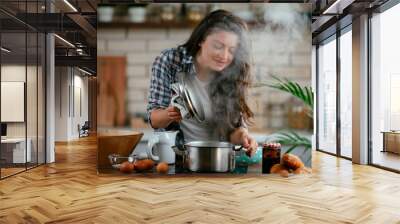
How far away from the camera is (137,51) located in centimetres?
536

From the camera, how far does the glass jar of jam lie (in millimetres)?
5344

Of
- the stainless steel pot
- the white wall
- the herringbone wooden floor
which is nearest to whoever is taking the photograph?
the herringbone wooden floor

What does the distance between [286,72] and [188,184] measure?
1.95 m

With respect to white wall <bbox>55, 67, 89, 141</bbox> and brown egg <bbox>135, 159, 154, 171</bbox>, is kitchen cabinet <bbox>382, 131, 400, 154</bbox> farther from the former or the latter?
white wall <bbox>55, 67, 89, 141</bbox>

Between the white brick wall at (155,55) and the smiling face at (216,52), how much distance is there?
33 cm

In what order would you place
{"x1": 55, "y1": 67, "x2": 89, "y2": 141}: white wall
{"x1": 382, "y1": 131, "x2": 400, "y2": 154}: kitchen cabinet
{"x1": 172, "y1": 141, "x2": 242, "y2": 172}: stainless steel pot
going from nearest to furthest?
{"x1": 172, "y1": 141, "x2": 242, "y2": 172}: stainless steel pot, {"x1": 382, "y1": 131, "x2": 400, "y2": 154}: kitchen cabinet, {"x1": 55, "y1": 67, "x2": 89, "y2": 141}: white wall

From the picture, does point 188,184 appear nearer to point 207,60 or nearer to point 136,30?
point 207,60

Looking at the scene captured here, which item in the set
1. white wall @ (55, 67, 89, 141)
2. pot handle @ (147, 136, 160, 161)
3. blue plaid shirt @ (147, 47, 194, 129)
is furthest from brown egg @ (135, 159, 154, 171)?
white wall @ (55, 67, 89, 141)

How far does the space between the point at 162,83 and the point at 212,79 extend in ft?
2.09

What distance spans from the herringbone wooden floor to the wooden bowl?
270 mm

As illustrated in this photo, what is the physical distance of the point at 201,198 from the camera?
3.96 meters

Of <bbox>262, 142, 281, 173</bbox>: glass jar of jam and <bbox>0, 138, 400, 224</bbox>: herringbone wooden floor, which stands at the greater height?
<bbox>262, 142, 281, 173</bbox>: glass jar of jam

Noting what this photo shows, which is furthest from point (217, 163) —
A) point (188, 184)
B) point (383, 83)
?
point (383, 83)

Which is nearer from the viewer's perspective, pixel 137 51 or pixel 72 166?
pixel 137 51
